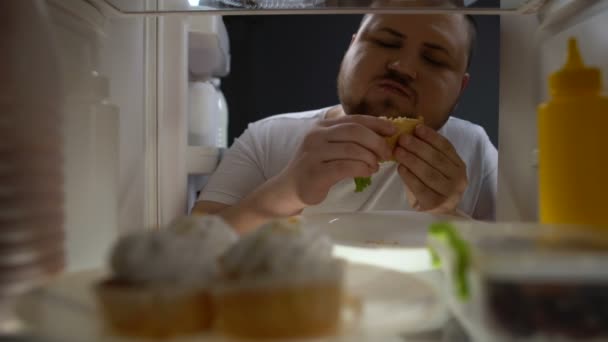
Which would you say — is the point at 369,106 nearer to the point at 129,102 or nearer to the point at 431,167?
the point at 431,167

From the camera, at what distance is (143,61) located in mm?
1128

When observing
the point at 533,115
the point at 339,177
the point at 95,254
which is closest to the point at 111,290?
the point at 95,254

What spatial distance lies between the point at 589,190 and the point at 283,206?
75 centimetres

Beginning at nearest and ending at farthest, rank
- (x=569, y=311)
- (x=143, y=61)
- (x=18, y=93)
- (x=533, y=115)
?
(x=569, y=311) < (x=18, y=93) < (x=533, y=115) < (x=143, y=61)

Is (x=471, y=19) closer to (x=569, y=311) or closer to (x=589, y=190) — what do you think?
(x=589, y=190)

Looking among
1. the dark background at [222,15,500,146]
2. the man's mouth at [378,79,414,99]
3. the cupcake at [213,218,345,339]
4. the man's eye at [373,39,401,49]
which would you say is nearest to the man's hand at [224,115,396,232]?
the man's mouth at [378,79,414,99]

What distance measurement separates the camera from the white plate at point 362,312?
1.20 ft

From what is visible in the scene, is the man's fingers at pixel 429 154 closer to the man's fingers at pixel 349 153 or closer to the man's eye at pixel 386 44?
the man's fingers at pixel 349 153

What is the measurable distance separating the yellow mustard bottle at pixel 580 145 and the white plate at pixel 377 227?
34cm

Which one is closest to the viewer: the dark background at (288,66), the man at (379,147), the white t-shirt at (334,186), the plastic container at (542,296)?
the plastic container at (542,296)

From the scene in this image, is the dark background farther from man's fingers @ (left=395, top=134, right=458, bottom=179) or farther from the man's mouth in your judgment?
man's fingers @ (left=395, top=134, right=458, bottom=179)

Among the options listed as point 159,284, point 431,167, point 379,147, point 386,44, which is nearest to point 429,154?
point 431,167

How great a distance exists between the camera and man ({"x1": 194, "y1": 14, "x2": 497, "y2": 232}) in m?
1.02

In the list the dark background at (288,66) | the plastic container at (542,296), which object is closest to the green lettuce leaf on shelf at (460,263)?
the plastic container at (542,296)
